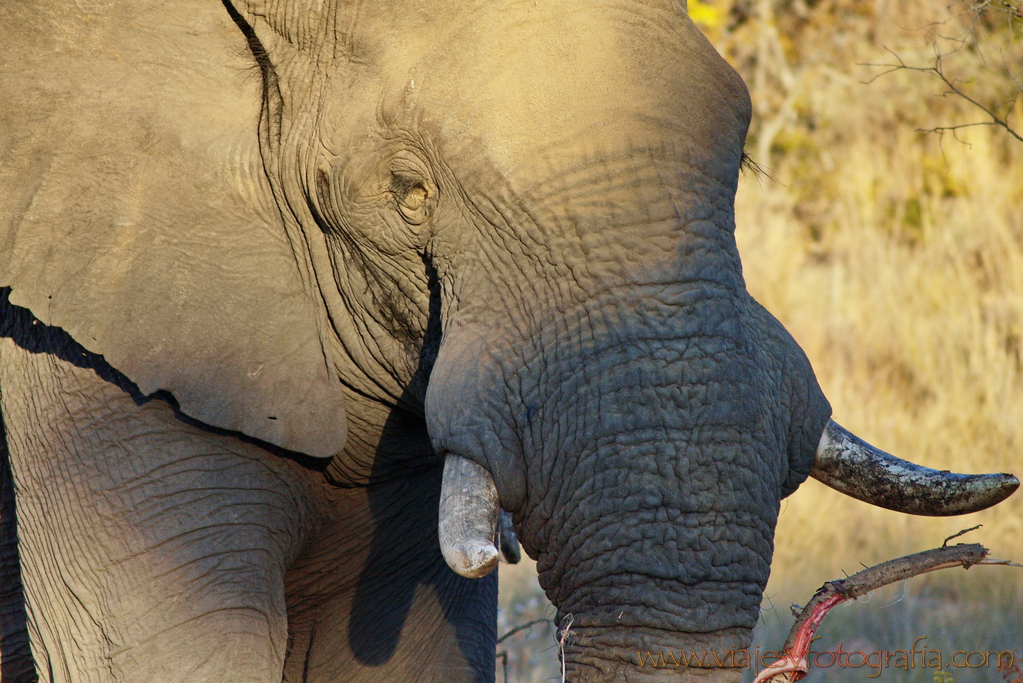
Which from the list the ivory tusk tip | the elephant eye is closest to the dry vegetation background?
the elephant eye

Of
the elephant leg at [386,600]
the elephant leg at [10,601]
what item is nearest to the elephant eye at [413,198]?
the elephant leg at [386,600]

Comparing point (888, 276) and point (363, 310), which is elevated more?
point (888, 276)

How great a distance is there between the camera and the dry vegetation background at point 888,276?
4895 mm

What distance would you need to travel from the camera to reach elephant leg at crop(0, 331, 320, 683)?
107 inches

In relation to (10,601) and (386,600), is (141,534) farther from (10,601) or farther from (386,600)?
(386,600)

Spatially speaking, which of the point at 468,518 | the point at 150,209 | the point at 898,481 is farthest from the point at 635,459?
the point at 150,209

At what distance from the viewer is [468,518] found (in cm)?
238

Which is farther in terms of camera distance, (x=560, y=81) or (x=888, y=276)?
(x=888, y=276)

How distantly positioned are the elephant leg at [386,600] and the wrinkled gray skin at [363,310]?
0.41m

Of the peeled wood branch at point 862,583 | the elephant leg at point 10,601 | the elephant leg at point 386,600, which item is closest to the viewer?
the peeled wood branch at point 862,583

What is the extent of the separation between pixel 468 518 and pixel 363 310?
723 millimetres

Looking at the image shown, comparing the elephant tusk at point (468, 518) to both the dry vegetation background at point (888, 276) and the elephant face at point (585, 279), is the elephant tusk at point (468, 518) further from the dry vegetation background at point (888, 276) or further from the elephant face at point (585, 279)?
the dry vegetation background at point (888, 276)

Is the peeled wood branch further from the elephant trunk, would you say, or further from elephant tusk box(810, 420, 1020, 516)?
the elephant trunk

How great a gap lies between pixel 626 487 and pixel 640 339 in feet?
0.91
